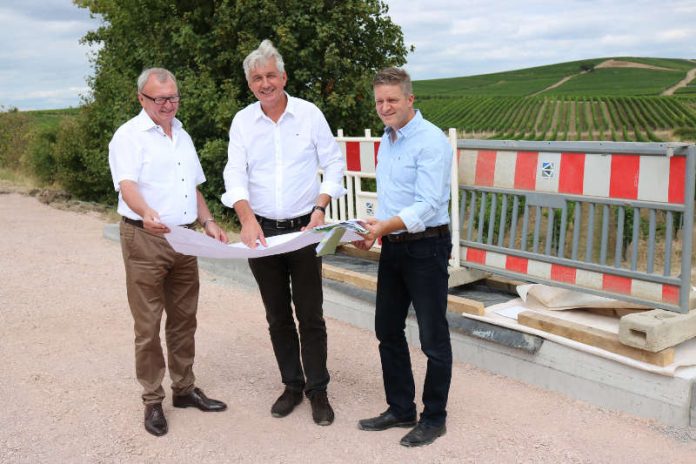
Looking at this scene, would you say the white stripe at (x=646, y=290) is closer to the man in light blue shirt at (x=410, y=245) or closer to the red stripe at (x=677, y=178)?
the red stripe at (x=677, y=178)

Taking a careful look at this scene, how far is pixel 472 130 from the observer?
995 inches

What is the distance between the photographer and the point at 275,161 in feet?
13.3

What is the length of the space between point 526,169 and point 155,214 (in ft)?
9.42

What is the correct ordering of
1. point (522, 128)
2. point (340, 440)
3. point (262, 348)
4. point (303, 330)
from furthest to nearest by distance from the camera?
point (522, 128)
point (262, 348)
point (303, 330)
point (340, 440)

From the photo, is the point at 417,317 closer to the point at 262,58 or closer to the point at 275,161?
the point at 275,161

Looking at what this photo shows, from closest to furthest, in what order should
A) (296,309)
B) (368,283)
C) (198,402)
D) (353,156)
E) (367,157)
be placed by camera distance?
(296,309), (198,402), (368,283), (367,157), (353,156)

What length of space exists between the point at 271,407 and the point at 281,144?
176 centimetres

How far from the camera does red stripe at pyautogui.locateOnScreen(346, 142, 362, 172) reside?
7.06m

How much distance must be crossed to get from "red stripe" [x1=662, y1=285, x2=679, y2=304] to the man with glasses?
2.90m

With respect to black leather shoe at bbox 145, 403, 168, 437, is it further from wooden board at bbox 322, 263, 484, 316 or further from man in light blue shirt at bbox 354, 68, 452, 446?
wooden board at bbox 322, 263, 484, 316

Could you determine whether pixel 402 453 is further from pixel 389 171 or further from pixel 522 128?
pixel 522 128

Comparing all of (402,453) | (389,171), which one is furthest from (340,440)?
(389,171)

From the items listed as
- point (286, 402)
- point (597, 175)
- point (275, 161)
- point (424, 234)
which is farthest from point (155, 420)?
point (597, 175)

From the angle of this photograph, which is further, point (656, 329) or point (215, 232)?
point (215, 232)
